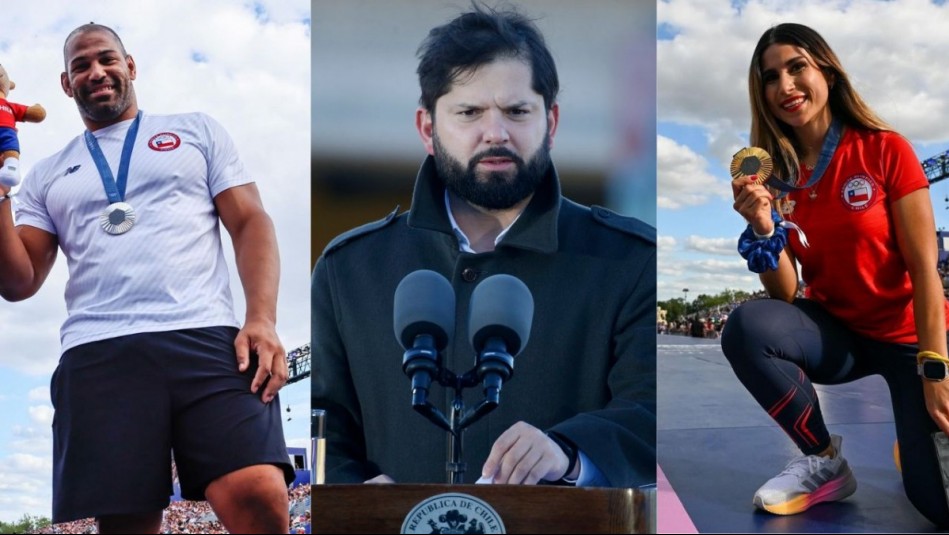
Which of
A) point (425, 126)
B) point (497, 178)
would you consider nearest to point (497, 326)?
point (497, 178)

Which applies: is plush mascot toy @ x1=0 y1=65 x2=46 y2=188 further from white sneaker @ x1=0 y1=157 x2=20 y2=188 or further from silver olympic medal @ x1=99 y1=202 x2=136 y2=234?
silver olympic medal @ x1=99 y1=202 x2=136 y2=234

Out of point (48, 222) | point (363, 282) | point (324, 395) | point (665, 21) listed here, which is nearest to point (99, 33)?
point (48, 222)

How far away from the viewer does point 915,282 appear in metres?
3.40

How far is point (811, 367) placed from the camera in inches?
140

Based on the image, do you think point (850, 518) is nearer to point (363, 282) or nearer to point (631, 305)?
point (631, 305)

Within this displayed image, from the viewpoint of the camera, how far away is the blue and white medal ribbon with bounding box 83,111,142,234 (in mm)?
3188

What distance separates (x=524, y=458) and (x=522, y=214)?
3.03 ft

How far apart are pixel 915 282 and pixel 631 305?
1212mm

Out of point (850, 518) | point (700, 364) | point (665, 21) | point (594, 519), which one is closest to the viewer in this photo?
point (594, 519)

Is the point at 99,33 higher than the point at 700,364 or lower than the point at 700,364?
higher

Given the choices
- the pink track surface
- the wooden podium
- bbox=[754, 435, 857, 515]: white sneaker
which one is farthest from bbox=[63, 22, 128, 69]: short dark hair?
bbox=[754, 435, 857, 515]: white sneaker

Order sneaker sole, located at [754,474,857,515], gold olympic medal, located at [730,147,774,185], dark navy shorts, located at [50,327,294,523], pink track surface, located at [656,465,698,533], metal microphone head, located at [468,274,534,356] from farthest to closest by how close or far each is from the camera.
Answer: gold olympic medal, located at [730,147,774,185] → sneaker sole, located at [754,474,857,515] → pink track surface, located at [656,465,698,533] → metal microphone head, located at [468,274,534,356] → dark navy shorts, located at [50,327,294,523]

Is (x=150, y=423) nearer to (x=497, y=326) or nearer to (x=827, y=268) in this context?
(x=497, y=326)

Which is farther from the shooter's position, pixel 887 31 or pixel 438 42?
pixel 887 31
